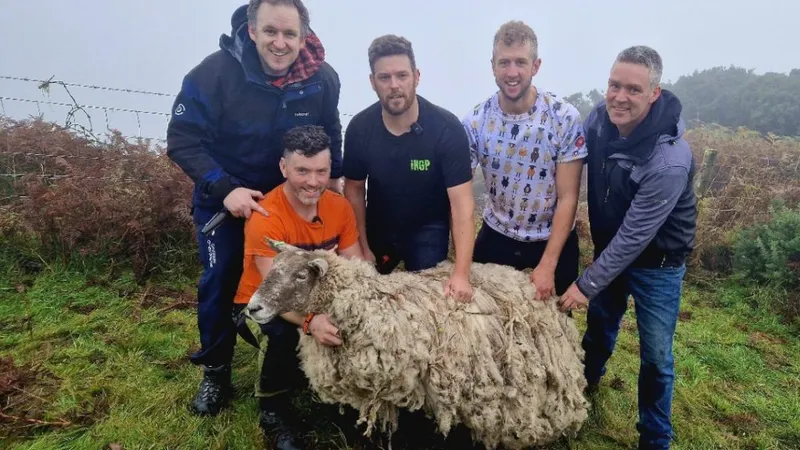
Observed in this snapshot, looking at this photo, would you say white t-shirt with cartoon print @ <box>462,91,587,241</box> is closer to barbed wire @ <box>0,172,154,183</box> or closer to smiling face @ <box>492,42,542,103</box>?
smiling face @ <box>492,42,542,103</box>

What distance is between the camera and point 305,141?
11.5ft

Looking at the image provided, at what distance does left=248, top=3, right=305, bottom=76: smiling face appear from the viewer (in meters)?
3.53

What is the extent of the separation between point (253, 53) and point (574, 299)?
3.12 metres

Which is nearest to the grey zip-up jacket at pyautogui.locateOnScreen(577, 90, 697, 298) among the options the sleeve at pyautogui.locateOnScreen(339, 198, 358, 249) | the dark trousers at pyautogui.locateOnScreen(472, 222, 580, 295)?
the dark trousers at pyautogui.locateOnScreen(472, 222, 580, 295)

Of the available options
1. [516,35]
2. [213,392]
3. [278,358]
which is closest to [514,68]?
[516,35]

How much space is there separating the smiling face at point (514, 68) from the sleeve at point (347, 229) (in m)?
1.56

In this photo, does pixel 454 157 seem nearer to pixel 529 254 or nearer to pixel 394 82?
pixel 394 82

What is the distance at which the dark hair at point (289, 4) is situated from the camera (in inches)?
140

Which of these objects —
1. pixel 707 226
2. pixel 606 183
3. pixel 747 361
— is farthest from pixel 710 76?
pixel 606 183

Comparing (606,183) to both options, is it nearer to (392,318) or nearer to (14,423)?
(392,318)

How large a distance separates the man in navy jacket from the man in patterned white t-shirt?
1.42 metres

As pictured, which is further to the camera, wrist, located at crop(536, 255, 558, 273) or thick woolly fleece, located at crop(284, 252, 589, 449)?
wrist, located at crop(536, 255, 558, 273)

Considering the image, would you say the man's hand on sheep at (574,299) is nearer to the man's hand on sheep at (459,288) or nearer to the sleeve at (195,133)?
the man's hand on sheep at (459,288)

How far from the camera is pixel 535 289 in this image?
152 inches
